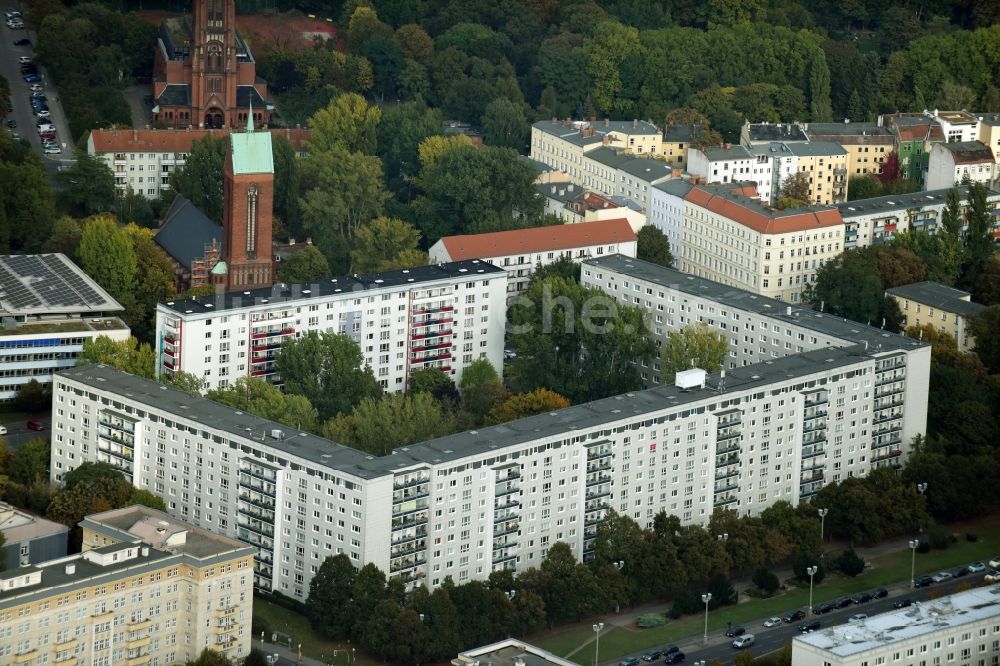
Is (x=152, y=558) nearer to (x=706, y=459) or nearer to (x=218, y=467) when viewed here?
(x=218, y=467)

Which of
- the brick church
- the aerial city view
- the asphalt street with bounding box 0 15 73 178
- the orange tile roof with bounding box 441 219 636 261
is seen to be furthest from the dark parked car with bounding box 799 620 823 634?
the brick church

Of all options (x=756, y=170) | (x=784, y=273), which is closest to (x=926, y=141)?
(x=756, y=170)

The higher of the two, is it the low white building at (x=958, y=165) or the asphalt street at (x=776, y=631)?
the low white building at (x=958, y=165)

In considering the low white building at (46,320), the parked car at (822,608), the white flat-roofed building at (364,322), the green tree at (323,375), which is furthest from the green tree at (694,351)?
the low white building at (46,320)

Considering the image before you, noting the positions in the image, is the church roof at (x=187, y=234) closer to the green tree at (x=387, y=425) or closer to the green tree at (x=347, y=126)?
the green tree at (x=347, y=126)

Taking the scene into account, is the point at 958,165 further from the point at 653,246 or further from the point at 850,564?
the point at 850,564

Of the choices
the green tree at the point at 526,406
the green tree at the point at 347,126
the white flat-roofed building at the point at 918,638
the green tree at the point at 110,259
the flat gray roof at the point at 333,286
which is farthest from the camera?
the green tree at the point at 347,126
